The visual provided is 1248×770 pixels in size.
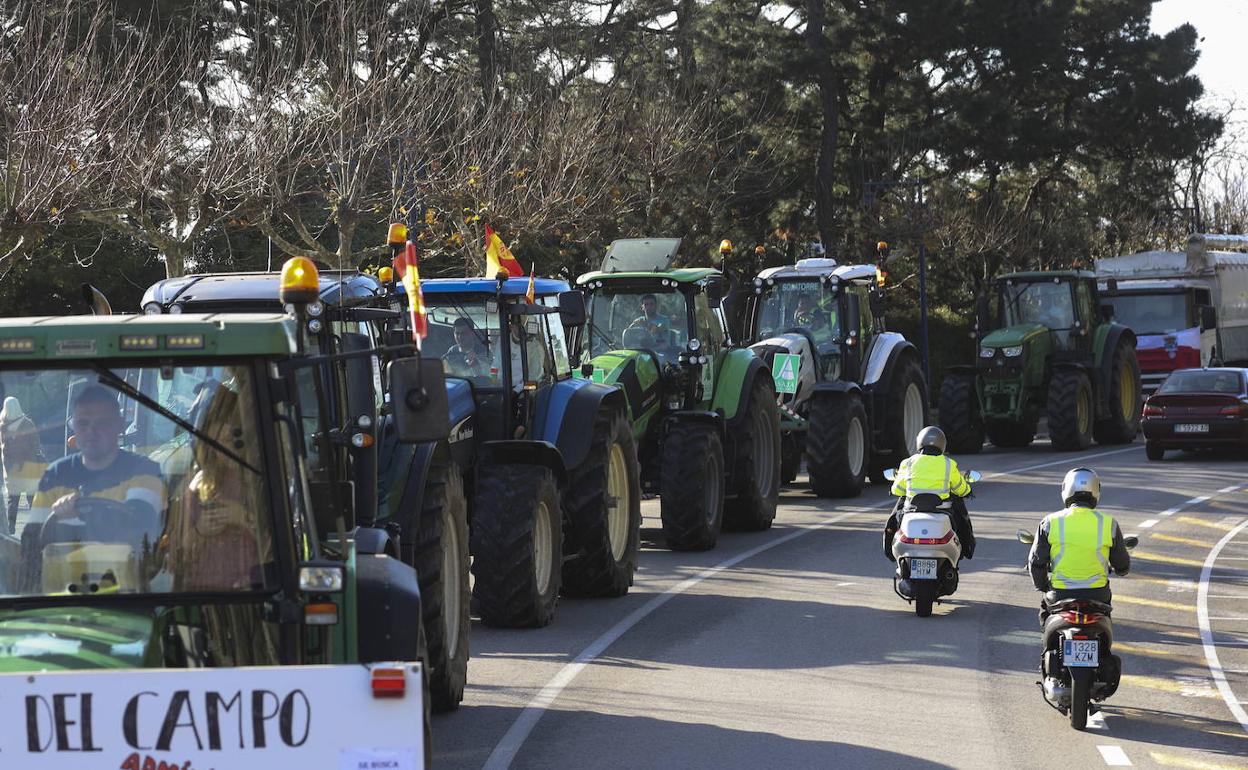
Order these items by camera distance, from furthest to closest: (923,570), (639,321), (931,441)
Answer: (639,321) < (931,441) < (923,570)

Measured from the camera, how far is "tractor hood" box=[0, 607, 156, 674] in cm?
579

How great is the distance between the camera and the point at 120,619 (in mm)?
6004

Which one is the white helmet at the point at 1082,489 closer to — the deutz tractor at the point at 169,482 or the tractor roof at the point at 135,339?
the deutz tractor at the point at 169,482

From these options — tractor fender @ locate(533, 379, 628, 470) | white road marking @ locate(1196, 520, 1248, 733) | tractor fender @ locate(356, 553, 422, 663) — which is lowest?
white road marking @ locate(1196, 520, 1248, 733)

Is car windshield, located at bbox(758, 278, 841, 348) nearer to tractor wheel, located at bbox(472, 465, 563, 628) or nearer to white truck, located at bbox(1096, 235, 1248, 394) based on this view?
tractor wheel, located at bbox(472, 465, 563, 628)

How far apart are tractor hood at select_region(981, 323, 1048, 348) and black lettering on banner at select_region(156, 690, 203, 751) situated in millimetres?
23515

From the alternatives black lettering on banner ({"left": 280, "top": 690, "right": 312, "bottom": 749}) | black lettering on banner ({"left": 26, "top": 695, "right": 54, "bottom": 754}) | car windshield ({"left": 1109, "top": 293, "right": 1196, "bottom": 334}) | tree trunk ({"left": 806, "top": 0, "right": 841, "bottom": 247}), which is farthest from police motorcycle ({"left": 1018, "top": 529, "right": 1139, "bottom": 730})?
tree trunk ({"left": 806, "top": 0, "right": 841, "bottom": 247})

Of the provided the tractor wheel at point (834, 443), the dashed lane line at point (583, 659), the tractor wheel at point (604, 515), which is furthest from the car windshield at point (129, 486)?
the tractor wheel at point (834, 443)

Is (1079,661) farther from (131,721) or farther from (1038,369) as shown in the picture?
(1038,369)

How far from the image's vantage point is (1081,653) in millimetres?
9562

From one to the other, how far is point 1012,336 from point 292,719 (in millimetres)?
23601

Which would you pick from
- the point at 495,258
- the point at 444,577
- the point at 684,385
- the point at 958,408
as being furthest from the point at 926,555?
the point at 958,408

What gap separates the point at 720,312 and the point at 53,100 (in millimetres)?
7781

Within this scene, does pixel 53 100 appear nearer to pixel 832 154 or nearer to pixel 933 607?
pixel 933 607
